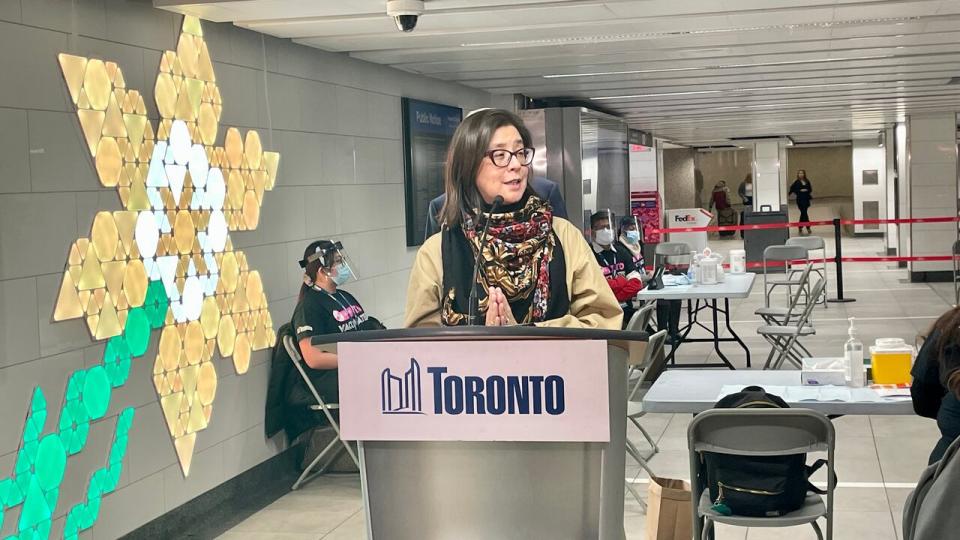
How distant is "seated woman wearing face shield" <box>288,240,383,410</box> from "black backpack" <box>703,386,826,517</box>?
2586 mm

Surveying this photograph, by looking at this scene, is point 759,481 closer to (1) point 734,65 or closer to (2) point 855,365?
(2) point 855,365

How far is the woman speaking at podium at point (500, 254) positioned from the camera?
270 centimetres

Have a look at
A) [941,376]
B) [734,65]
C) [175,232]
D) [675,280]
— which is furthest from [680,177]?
[941,376]

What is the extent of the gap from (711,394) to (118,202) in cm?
241

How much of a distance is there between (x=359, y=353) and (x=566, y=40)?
15.6 ft

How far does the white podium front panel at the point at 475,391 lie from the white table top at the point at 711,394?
2218 millimetres

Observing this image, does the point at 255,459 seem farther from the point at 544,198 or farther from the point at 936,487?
the point at 936,487

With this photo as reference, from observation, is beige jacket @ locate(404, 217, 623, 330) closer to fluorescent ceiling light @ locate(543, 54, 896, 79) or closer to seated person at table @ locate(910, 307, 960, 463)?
seated person at table @ locate(910, 307, 960, 463)

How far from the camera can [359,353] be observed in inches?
77.5

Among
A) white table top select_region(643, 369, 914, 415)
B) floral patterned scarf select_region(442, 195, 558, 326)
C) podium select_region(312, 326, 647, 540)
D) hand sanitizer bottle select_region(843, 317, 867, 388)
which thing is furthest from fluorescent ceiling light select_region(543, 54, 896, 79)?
podium select_region(312, 326, 647, 540)

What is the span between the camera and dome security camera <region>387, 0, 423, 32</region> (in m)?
4.62

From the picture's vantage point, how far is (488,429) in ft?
6.23

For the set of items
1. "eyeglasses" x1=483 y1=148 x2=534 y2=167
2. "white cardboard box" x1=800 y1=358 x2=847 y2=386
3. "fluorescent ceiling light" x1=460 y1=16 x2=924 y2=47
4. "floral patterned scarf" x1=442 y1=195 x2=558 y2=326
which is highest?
"fluorescent ceiling light" x1=460 y1=16 x2=924 y2=47

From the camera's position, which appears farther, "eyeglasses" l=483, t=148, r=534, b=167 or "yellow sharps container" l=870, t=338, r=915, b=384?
"yellow sharps container" l=870, t=338, r=915, b=384
